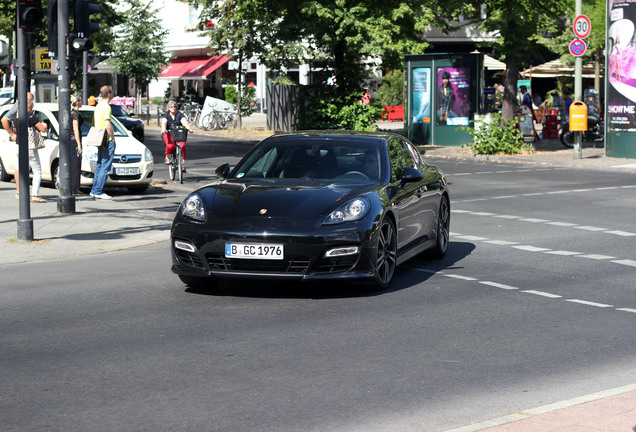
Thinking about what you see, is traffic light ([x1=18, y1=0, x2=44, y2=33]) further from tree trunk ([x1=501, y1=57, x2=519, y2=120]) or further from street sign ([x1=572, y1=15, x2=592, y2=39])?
tree trunk ([x1=501, y1=57, x2=519, y2=120])

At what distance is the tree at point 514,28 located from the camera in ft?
100

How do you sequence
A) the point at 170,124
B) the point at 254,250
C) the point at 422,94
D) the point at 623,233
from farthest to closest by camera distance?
the point at 422,94
the point at 170,124
the point at 623,233
the point at 254,250

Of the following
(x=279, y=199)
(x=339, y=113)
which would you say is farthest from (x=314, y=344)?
(x=339, y=113)

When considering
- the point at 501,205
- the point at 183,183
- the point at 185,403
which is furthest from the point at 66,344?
the point at 183,183

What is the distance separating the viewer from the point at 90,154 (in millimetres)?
18984

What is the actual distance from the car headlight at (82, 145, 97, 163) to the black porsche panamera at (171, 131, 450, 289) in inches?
353

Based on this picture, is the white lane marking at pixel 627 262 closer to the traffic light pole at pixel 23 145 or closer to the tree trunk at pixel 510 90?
the traffic light pole at pixel 23 145

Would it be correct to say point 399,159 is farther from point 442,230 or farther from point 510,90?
point 510,90

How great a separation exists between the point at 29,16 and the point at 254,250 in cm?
546

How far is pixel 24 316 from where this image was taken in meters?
8.30

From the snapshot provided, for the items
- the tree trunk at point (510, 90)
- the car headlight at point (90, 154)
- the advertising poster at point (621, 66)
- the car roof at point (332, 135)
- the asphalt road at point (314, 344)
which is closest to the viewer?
the asphalt road at point (314, 344)

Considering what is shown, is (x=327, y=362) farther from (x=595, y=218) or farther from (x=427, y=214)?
(x=595, y=218)

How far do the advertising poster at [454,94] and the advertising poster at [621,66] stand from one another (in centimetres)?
561

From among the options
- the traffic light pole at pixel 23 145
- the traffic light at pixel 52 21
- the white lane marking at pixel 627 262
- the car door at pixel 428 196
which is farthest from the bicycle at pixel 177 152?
the white lane marking at pixel 627 262
